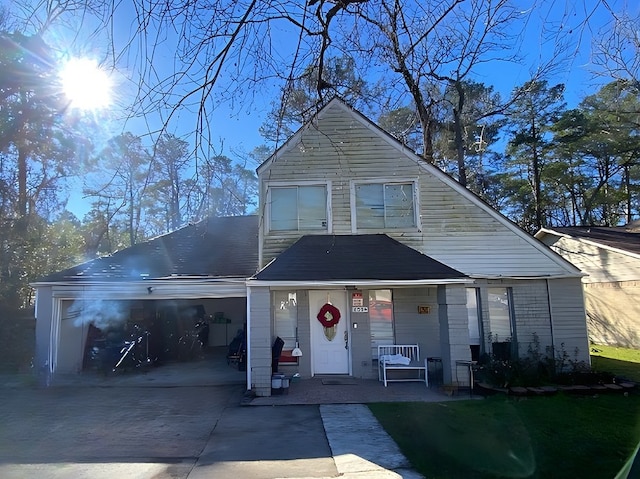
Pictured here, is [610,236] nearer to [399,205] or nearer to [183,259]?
[399,205]

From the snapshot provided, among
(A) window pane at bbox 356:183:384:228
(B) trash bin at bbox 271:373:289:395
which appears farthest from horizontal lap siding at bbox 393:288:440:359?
(B) trash bin at bbox 271:373:289:395

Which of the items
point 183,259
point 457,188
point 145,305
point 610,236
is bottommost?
point 145,305

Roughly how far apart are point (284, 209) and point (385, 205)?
113 inches

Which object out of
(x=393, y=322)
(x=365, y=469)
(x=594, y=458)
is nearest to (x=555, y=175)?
(x=393, y=322)

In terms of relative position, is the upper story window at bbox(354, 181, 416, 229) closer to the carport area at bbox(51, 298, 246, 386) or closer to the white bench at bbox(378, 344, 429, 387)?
the white bench at bbox(378, 344, 429, 387)

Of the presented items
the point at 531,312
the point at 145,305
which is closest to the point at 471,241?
the point at 531,312

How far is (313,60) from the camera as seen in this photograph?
14.8 feet

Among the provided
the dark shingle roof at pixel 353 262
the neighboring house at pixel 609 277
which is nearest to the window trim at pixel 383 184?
the dark shingle roof at pixel 353 262

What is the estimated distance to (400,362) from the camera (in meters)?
10.4

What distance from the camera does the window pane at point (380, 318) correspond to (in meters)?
11.5

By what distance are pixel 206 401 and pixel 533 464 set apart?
6.31 meters

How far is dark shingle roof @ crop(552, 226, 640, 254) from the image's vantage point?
52.9 feet

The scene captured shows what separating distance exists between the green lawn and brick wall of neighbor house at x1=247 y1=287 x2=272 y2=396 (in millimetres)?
2457

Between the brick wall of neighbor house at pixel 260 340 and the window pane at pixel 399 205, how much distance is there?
445 centimetres
